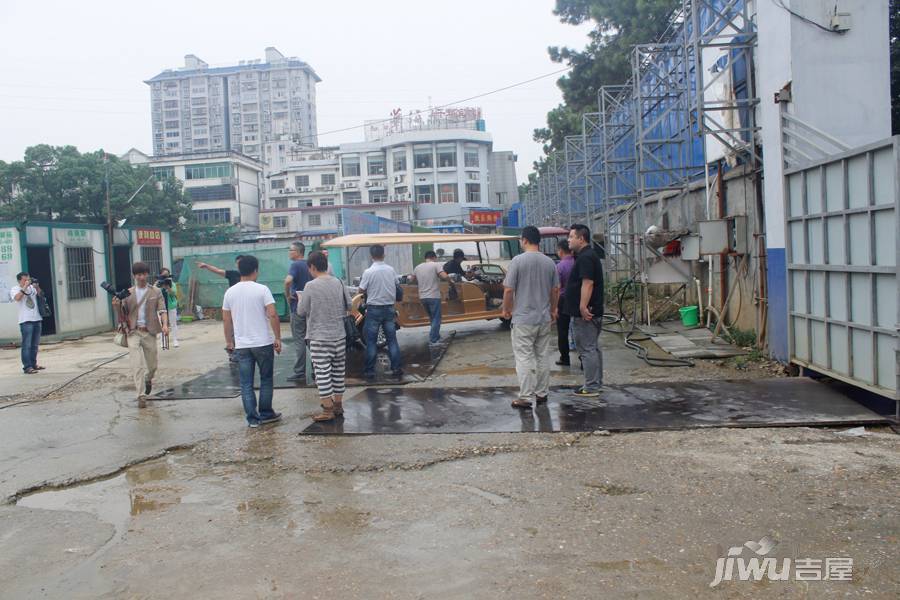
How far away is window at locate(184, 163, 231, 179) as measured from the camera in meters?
65.9

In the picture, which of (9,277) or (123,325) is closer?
(123,325)

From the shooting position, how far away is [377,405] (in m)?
7.88

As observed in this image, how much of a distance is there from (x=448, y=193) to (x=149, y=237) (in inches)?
1954

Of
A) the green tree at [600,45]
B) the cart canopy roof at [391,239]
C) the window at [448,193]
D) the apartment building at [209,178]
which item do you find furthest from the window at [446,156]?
the cart canopy roof at [391,239]

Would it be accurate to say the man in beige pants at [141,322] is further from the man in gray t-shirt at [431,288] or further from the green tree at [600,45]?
the green tree at [600,45]

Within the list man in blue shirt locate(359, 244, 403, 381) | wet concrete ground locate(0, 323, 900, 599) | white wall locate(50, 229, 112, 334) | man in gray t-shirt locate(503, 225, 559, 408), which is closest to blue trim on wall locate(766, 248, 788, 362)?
wet concrete ground locate(0, 323, 900, 599)

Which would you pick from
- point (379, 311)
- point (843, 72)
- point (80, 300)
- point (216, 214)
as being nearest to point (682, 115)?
point (843, 72)

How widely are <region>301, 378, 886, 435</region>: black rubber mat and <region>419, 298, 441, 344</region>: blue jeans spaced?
159 inches

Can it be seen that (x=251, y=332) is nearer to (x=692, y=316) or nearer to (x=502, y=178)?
(x=692, y=316)

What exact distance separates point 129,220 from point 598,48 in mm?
30965

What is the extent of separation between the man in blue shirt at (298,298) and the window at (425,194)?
59313mm

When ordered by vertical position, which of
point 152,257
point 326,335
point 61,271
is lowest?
point 326,335

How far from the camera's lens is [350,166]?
71312 mm

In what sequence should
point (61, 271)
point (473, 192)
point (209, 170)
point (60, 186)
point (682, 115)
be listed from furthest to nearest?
point (473, 192), point (209, 170), point (60, 186), point (61, 271), point (682, 115)
